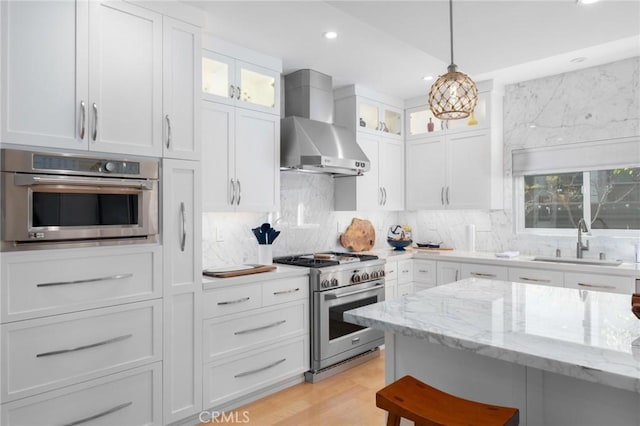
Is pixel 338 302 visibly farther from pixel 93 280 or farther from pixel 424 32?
pixel 424 32

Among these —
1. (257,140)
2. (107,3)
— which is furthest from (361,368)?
(107,3)

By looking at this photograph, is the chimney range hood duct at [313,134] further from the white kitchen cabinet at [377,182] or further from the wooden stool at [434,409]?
the wooden stool at [434,409]

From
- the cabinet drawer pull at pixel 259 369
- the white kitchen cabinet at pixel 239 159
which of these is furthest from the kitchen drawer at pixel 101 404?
the white kitchen cabinet at pixel 239 159

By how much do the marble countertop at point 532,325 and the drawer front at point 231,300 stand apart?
1290 mm

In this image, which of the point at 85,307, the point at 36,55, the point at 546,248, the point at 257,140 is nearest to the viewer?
the point at 36,55

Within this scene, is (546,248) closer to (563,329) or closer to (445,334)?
(563,329)

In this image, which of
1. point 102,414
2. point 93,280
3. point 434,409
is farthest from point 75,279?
point 434,409

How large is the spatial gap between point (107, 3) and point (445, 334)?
7.73 feet

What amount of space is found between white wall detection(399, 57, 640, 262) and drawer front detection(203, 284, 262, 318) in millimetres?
2739

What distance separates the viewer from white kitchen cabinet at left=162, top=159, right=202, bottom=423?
8.16 feet

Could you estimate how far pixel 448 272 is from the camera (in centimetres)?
416

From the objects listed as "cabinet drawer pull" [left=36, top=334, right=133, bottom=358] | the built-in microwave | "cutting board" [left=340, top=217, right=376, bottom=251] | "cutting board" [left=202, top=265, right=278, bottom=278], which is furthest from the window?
"cabinet drawer pull" [left=36, top=334, right=133, bottom=358]

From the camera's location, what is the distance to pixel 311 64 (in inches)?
144

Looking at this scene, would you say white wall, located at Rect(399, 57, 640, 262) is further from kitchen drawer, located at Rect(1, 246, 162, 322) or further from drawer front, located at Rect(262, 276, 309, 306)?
kitchen drawer, located at Rect(1, 246, 162, 322)
